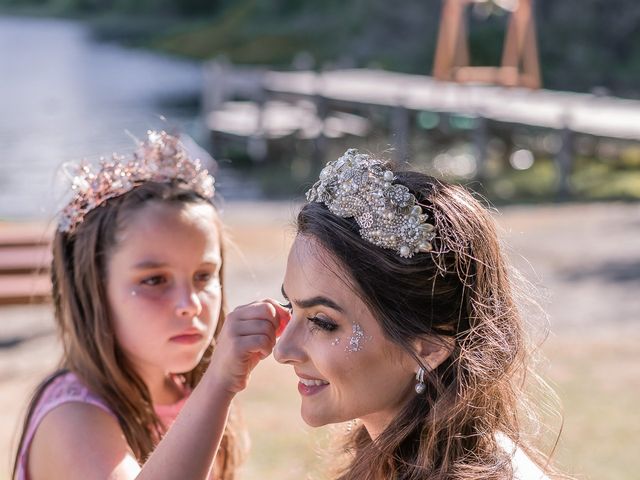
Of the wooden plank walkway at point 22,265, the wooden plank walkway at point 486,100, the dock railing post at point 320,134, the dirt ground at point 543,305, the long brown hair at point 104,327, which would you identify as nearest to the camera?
the long brown hair at point 104,327

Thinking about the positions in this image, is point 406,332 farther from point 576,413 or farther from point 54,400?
point 576,413

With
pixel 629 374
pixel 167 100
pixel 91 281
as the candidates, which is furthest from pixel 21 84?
pixel 91 281

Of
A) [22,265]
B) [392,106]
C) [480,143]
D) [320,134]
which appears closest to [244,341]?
[22,265]

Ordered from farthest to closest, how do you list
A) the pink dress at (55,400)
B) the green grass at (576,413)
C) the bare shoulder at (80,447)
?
the green grass at (576,413) < the pink dress at (55,400) < the bare shoulder at (80,447)

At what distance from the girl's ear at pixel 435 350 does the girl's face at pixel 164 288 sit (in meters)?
0.68

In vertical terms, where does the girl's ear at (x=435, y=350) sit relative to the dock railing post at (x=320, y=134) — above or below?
above

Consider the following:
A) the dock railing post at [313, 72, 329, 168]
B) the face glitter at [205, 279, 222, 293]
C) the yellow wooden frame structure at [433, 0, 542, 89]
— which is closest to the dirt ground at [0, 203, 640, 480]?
the face glitter at [205, 279, 222, 293]

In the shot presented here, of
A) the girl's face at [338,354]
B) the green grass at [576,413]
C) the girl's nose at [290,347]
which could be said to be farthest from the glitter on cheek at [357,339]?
the green grass at [576,413]

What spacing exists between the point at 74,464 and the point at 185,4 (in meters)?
73.9

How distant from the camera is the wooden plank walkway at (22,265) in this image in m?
8.50

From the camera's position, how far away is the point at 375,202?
2.14 meters

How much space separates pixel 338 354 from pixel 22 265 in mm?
7459

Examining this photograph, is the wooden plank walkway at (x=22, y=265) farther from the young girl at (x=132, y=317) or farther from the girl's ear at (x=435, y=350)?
the girl's ear at (x=435, y=350)

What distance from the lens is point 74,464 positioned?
7.65 ft
